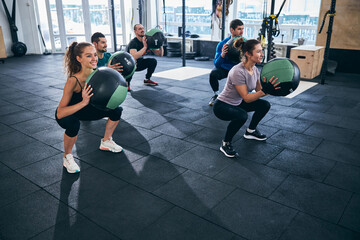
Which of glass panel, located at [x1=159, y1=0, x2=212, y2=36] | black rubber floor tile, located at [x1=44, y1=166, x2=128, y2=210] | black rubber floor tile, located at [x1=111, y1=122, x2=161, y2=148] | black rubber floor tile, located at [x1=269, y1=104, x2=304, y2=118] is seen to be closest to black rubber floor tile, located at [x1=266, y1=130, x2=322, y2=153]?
black rubber floor tile, located at [x1=269, y1=104, x2=304, y2=118]

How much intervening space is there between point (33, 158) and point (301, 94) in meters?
3.77

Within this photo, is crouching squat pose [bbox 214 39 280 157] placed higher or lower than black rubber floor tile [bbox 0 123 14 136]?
higher

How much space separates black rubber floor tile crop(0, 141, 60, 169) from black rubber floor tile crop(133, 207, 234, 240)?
1389 millimetres

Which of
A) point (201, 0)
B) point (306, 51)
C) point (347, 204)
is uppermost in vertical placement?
point (201, 0)

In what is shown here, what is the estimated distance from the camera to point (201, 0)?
8.58 metres

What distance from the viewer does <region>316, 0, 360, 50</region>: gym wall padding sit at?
5.78 m

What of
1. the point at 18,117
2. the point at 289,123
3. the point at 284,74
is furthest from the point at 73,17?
the point at 284,74

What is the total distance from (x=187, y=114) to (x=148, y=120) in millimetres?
507

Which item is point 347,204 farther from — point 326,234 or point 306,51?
point 306,51

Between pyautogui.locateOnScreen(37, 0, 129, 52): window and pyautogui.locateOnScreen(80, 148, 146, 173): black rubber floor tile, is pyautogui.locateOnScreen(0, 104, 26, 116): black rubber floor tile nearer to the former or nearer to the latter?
pyautogui.locateOnScreen(80, 148, 146, 173): black rubber floor tile

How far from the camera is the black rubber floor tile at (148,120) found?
11.4 ft

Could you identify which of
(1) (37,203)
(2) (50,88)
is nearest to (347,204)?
(1) (37,203)

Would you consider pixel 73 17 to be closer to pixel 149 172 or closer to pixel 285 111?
pixel 285 111

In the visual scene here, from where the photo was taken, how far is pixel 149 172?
2418 millimetres
